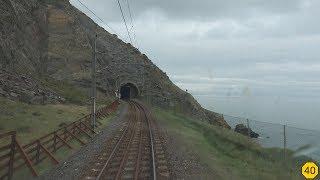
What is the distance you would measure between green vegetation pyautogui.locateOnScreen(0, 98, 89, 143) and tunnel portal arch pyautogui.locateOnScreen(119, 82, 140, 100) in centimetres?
6199

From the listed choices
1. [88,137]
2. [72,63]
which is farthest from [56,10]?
[88,137]

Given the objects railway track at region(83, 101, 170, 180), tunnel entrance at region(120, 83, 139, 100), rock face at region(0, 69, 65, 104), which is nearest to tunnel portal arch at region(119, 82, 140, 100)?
tunnel entrance at region(120, 83, 139, 100)

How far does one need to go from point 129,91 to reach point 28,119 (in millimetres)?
91244

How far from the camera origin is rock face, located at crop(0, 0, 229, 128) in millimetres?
75744

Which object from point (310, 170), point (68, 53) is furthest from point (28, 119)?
point (68, 53)

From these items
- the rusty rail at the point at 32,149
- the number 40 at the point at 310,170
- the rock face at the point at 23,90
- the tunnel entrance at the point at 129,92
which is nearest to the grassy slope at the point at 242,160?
the rusty rail at the point at 32,149

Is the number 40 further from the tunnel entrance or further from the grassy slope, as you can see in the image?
the tunnel entrance

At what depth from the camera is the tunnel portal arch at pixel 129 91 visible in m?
113

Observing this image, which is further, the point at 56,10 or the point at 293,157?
the point at 56,10

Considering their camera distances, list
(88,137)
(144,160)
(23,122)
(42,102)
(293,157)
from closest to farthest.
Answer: (144,160) → (293,157) → (88,137) → (23,122) → (42,102)

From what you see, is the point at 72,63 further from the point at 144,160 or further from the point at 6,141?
the point at 144,160

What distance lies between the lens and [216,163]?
2462 cm

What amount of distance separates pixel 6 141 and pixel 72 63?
6638cm

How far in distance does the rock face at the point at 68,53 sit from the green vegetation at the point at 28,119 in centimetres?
2127
